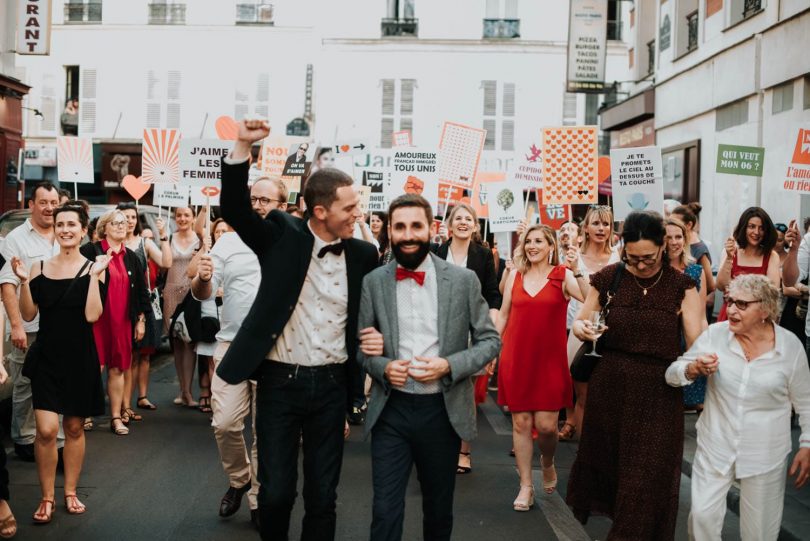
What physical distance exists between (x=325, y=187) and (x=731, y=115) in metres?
14.8

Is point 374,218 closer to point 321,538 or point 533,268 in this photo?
point 533,268

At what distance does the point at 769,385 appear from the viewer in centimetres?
488

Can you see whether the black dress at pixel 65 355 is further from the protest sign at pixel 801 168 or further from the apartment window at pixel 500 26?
the apartment window at pixel 500 26

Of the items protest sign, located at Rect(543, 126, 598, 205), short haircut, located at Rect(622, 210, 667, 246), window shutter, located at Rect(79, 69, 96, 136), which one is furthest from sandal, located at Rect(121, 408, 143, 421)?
window shutter, located at Rect(79, 69, 96, 136)

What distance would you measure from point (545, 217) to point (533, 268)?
644 centimetres

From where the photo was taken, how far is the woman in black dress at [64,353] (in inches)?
244

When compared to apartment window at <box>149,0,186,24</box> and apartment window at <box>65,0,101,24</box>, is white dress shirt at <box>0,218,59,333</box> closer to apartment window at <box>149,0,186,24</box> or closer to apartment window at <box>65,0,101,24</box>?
apartment window at <box>149,0,186,24</box>

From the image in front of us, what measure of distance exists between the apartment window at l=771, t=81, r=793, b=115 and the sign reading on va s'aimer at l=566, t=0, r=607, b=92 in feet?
25.4

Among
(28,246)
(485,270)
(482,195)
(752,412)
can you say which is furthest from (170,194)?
(752,412)

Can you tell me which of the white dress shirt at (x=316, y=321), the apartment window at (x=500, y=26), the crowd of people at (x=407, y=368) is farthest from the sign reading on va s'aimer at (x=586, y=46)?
the white dress shirt at (x=316, y=321)

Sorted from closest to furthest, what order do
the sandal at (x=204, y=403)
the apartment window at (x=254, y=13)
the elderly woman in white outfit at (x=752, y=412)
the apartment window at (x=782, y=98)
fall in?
1. the elderly woman in white outfit at (x=752, y=412)
2. the sandal at (x=204, y=403)
3. the apartment window at (x=782, y=98)
4. the apartment window at (x=254, y=13)

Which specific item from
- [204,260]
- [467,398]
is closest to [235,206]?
[467,398]

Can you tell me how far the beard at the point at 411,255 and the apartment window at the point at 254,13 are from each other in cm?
3116

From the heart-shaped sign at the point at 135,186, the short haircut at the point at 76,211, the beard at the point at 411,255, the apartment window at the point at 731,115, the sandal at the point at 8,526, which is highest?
the apartment window at the point at 731,115
